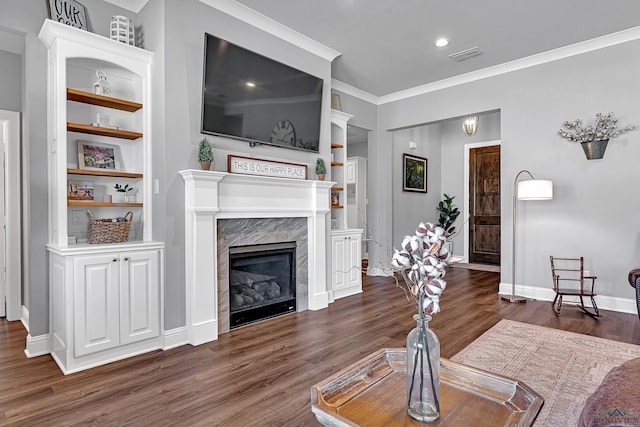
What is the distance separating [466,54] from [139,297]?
4316 mm

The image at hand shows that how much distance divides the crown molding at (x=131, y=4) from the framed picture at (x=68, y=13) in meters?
0.28

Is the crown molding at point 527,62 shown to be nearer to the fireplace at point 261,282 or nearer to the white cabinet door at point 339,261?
the white cabinet door at point 339,261

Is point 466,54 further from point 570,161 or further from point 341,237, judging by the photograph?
point 341,237

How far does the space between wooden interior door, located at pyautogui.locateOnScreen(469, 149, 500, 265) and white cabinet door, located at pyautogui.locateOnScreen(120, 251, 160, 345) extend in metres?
6.18

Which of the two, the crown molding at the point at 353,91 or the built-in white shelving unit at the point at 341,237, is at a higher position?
the crown molding at the point at 353,91

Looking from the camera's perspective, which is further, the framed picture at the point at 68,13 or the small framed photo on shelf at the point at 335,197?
the small framed photo on shelf at the point at 335,197

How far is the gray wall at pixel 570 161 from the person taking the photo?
3.89 meters

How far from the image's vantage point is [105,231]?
2.76 m

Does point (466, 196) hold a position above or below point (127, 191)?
above

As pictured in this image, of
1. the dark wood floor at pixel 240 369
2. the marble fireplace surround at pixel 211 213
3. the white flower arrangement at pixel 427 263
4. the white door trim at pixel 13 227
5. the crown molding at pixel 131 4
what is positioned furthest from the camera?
the white door trim at pixel 13 227

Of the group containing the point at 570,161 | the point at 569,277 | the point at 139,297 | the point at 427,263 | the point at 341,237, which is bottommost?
the point at 569,277

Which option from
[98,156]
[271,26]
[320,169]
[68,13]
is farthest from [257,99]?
[68,13]

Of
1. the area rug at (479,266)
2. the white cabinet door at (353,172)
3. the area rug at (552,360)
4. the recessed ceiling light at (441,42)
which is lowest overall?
the area rug at (552,360)

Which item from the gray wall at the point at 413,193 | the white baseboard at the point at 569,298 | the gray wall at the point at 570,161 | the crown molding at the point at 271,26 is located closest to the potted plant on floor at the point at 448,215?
the gray wall at the point at 413,193
